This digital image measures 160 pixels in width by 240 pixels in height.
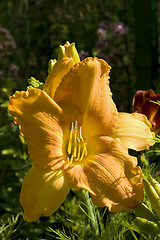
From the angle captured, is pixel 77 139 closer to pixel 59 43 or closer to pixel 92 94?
pixel 92 94

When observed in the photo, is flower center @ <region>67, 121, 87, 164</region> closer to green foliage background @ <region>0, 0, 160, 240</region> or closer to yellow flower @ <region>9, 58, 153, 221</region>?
yellow flower @ <region>9, 58, 153, 221</region>

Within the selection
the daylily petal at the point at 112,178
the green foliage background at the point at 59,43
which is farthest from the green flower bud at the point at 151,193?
the green foliage background at the point at 59,43

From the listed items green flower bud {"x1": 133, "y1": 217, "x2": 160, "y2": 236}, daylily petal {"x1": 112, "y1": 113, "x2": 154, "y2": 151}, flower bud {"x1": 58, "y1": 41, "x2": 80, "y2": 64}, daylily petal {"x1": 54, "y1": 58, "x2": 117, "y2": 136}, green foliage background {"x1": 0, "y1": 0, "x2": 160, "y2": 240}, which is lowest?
green foliage background {"x1": 0, "y1": 0, "x2": 160, "y2": 240}

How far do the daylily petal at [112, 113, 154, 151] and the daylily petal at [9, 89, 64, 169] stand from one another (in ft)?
0.29

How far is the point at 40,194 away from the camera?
437 mm

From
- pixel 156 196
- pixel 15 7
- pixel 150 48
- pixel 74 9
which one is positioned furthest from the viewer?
pixel 15 7

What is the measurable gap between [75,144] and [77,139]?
10 mm

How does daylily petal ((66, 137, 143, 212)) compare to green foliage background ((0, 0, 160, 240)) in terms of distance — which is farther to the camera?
green foliage background ((0, 0, 160, 240))

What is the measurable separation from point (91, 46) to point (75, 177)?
6.88ft

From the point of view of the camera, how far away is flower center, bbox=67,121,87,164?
0.49 metres

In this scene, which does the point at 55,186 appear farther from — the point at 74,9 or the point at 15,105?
the point at 74,9

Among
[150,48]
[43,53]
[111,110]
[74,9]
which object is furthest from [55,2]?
[111,110]

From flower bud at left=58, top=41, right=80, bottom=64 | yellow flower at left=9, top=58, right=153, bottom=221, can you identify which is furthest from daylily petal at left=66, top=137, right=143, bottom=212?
flower bud at left=58, top=41, right=80, bottom=64

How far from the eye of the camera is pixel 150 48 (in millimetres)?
1945
